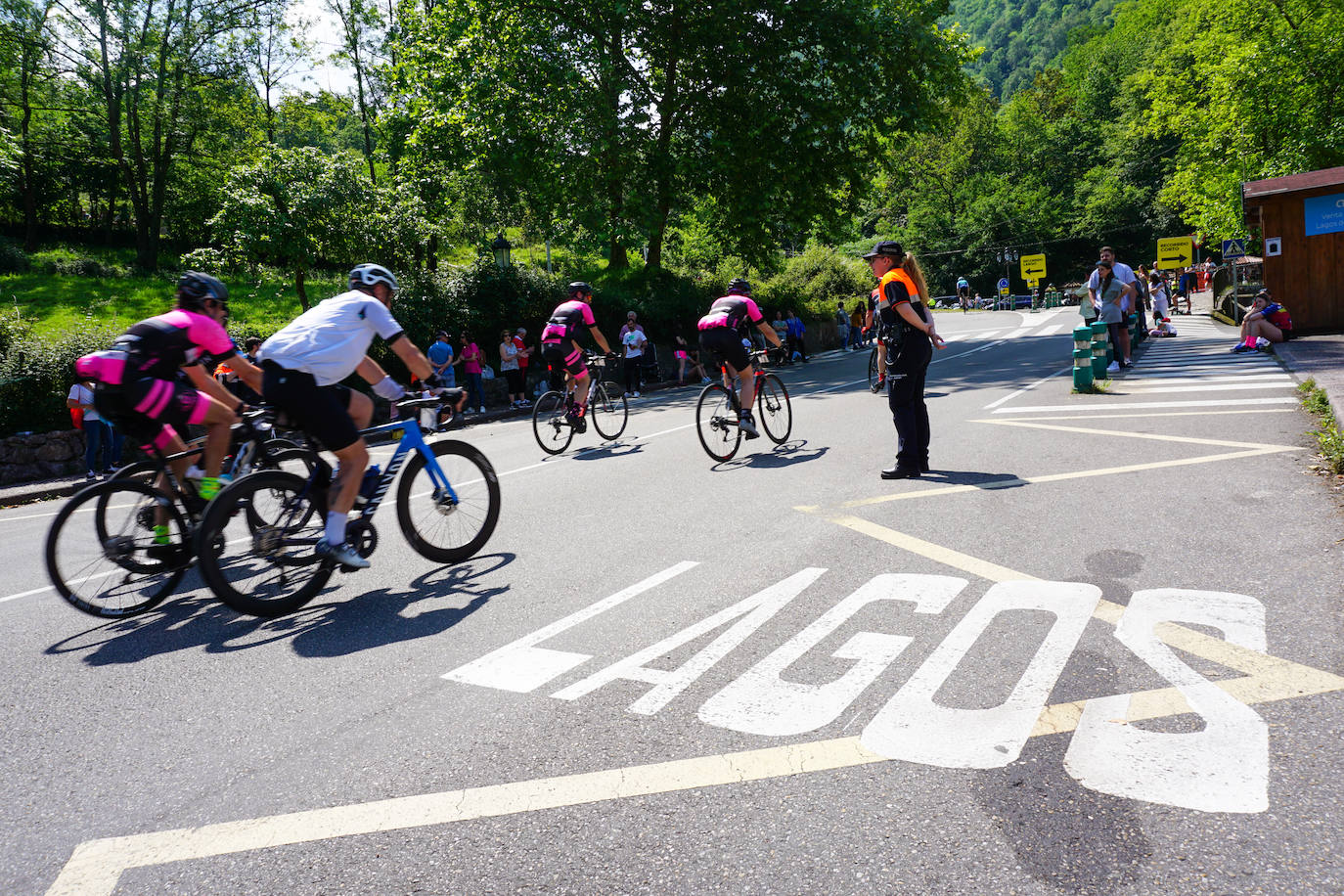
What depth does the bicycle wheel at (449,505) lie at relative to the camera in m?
5.48

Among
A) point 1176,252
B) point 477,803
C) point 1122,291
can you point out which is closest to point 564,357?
point 477,803

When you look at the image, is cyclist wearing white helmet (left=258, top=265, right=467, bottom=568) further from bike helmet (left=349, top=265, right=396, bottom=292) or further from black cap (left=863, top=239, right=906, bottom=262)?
black cap (left=863, top=239, right=906, bottom=262)

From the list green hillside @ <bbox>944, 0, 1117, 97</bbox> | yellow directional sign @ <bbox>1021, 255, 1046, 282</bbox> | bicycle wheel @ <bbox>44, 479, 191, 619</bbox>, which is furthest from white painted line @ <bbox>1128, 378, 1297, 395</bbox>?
green hillside @ <bbox>944, 0, 1117, 97</bbox>

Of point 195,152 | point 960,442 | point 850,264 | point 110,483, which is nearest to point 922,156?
point 850,264

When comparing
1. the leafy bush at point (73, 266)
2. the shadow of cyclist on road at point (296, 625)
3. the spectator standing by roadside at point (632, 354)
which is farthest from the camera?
the leafy bush at point (73, 266)

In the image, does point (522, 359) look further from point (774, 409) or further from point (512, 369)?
point (774, 409)

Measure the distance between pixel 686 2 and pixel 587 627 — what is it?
24311 mm

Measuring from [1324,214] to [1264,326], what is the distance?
13.8ft

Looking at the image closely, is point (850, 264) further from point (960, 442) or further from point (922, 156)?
point (922, 156)

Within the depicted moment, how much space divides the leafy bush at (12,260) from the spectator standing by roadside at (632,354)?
26896 mm

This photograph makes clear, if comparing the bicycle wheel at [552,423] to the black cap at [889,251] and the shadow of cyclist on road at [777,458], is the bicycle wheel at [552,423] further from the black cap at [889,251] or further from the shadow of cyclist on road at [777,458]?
the black cap at [889,251]

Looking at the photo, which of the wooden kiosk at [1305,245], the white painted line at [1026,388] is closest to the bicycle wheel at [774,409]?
the white painted line at [1026,388]

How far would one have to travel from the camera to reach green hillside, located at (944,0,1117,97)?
133m

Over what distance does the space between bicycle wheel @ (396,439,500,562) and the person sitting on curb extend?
16147mm
